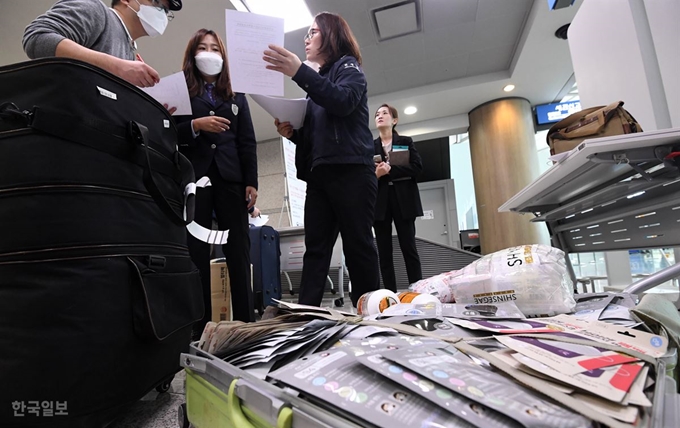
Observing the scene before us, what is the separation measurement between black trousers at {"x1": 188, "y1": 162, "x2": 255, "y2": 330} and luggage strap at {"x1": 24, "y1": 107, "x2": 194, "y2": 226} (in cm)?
40

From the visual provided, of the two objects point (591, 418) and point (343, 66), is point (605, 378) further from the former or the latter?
point (343, 66)

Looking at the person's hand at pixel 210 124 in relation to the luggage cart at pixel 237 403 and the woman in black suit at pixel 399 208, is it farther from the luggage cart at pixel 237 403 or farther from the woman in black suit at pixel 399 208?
the woman in black suit at pixel 399 208

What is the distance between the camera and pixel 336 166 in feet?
3.45

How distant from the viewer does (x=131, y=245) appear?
1.92ft

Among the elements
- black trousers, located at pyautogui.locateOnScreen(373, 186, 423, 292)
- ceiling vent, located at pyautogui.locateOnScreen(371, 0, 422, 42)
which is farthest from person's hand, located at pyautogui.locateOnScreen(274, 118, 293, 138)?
ceiling vent, located at pyautogui.locateOnScreen(371, 0, 422, 42)

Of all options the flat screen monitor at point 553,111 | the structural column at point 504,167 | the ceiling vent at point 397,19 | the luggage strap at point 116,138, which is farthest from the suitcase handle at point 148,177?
the flat screen monitor at point 553,111

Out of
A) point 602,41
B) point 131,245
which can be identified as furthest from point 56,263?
point 602,41

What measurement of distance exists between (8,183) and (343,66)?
907 mm

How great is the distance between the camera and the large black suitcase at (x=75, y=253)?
47cm

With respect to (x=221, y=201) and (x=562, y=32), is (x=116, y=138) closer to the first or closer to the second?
(x=221, y=201)

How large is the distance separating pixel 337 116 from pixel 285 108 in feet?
0.64

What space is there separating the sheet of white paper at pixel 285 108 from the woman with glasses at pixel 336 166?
5cm

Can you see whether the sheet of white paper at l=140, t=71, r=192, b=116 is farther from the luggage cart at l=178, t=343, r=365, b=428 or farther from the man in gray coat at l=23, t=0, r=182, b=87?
the luggage cart at l=178, t=343, r=365, b=428

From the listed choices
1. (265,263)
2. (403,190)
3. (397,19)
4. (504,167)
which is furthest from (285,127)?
(504,167)
